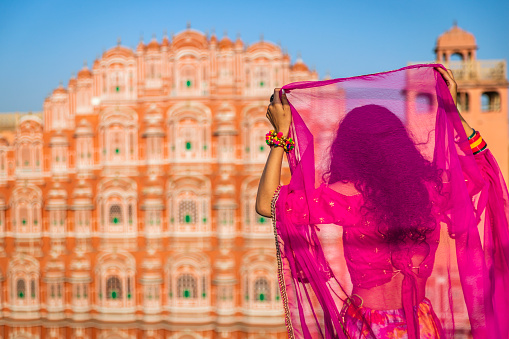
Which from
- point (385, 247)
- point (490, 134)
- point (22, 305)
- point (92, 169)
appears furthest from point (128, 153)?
point (385, 247)

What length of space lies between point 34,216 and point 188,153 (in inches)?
125

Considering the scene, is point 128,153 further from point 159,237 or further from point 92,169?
point 159,237

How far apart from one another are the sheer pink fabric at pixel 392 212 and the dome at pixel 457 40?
8258mm

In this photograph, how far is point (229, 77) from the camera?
8.81 m

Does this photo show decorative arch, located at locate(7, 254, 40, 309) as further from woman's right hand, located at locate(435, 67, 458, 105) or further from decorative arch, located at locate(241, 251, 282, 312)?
woman's right hand, located at locate(435, 67, 458, 105)

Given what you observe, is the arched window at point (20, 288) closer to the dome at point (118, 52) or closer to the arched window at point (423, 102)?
the dome at point (118, 52)

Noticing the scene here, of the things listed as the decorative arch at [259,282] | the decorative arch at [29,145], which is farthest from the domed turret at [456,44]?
the decorative arch at [29,145]

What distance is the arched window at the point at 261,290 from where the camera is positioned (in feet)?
28.3

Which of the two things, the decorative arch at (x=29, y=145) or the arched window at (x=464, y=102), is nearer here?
the decorative arch at (x=29, y=145)

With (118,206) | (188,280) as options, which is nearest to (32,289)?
(118,206)

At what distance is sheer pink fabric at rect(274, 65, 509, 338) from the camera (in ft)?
5.56

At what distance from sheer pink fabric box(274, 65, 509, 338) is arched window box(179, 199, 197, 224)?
270 inches

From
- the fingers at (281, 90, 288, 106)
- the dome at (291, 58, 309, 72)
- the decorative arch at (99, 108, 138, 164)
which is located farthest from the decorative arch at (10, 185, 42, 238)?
the fingers at (281, 90, 288, 106)

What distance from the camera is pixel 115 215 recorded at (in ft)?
29.1
